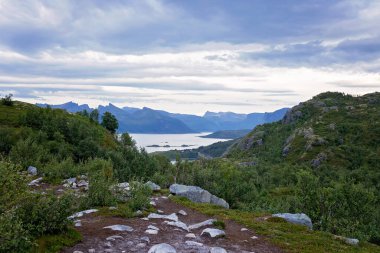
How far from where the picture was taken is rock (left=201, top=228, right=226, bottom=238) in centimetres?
1636

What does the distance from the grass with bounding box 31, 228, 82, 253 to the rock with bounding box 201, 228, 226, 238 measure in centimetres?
598

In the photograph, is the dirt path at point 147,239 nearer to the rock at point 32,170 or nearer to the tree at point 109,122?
the rock at point 32,170

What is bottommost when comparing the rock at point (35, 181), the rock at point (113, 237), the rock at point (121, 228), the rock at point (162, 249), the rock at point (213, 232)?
the rock at point (35, 181)

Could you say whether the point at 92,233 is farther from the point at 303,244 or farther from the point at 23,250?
the point at 303,244

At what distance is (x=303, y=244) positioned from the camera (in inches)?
661

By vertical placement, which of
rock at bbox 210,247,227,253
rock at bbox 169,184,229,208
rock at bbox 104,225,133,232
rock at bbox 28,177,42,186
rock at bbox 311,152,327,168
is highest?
rock at bbox 104,225,133,232

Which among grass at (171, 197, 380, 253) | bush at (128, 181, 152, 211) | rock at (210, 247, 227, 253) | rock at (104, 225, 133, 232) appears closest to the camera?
rock at (210, 247, 227, 253)

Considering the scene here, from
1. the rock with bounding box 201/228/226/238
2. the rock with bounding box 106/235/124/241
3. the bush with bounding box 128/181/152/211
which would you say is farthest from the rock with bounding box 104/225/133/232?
the bush with bounding box 128/181/152/211

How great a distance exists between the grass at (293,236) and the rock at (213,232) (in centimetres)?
246

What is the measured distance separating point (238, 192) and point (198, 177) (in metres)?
5.07

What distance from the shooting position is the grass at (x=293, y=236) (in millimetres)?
16344

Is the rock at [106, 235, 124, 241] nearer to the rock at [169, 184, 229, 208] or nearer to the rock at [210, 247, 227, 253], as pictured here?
the rock at [210, 247, 227, 253]

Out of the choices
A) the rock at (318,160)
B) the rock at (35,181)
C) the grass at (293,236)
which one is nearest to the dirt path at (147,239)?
the grass at (293,236)

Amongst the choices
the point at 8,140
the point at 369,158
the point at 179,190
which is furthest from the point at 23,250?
the point at 369,158
